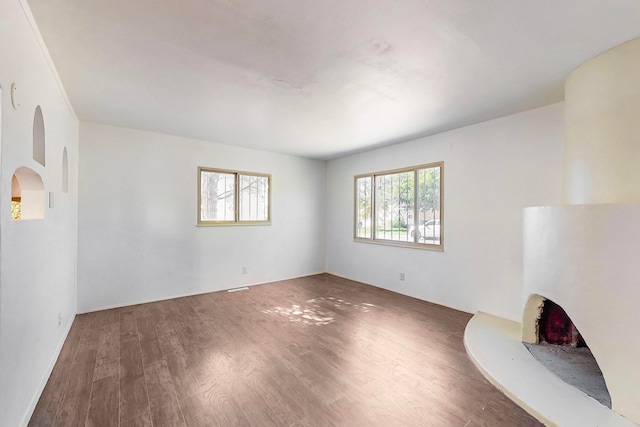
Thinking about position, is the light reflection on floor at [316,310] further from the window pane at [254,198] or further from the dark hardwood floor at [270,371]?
the window pane at [254,198]

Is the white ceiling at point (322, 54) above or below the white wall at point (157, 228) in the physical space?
above

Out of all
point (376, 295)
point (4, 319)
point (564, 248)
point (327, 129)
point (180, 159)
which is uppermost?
point (327, 129)

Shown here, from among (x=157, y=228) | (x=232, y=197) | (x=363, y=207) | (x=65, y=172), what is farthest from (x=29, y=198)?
(x=363, y=207)

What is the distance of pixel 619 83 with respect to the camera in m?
2.02

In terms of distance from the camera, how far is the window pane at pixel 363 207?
543 centimetres

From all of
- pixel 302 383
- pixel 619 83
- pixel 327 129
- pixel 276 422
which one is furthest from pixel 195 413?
pixel 619 83

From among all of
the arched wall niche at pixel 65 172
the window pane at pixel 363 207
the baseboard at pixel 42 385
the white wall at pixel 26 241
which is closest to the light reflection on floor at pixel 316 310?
the window pane at pixel 363 207

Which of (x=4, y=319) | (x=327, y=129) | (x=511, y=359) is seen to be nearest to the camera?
(x=4, y=319)

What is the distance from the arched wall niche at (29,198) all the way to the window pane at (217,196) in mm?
2519

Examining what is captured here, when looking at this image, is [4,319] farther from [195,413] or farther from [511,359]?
[511,359]

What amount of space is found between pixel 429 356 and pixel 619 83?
8.98 ft

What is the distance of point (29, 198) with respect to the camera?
6.82ft

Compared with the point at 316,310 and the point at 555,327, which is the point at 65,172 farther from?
the point at 555,327

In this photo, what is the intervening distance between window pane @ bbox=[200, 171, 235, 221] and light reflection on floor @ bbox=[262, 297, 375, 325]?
2.04m
